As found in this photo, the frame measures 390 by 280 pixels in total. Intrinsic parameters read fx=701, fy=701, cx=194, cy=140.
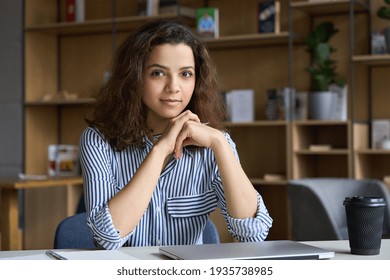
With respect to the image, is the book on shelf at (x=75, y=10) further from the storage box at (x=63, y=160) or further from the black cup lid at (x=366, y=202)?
the black cup lid at (x=366, y=202)

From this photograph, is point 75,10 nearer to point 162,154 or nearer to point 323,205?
point 323,205

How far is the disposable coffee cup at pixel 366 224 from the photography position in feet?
4.87

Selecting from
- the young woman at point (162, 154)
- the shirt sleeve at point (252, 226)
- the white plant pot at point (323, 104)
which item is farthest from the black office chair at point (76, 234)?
the white plant pot at point (323, 104)

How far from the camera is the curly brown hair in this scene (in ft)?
6.46

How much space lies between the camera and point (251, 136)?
5352 mm

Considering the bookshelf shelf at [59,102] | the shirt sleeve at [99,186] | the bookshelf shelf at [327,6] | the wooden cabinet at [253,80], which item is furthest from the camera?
the bookshelf shelf at [59,102]

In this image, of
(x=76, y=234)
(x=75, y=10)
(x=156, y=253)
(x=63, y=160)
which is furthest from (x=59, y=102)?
(x=156, y=253)

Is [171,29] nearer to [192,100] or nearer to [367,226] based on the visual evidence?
[192,100]

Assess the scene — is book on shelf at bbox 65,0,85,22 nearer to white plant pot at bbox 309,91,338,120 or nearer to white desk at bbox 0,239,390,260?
white plant pot at bbox 309,91,338,120

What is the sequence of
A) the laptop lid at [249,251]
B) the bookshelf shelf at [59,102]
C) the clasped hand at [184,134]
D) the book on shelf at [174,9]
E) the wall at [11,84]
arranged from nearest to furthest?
the laptop lid at [249,251]
the clasped hand at [184,134]
the book on shelf at [174,9]
the bookshelf shelf at [59,102]
the wall at [11,84]

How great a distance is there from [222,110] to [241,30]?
3.24 meters

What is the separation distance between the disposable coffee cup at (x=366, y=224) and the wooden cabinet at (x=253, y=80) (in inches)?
125

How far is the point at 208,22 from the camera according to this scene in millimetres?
5043
